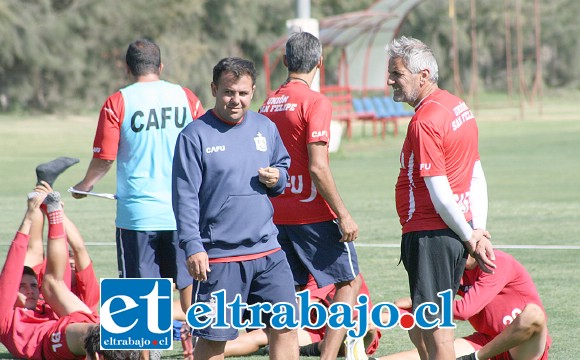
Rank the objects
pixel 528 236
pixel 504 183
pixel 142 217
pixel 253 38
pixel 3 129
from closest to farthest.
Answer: pixel 142 217 < pixel 528 236 < pixel 504 183 < pixel 3 129 < pixel 253 38

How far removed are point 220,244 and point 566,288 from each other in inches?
182

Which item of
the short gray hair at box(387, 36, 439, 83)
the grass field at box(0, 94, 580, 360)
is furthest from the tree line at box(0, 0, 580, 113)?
the short gray hair at box(387, 36, 439, 83)

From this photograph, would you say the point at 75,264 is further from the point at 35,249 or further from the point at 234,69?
the point at 234,69

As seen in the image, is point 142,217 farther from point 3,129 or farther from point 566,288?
point 3,129

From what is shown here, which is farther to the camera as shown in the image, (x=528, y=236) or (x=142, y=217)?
(x=528, y=236)

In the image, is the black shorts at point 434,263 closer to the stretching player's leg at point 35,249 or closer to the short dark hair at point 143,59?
the short dark hair at point 143,59

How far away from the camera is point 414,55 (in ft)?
18.0

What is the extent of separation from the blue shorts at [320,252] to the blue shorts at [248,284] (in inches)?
40.4

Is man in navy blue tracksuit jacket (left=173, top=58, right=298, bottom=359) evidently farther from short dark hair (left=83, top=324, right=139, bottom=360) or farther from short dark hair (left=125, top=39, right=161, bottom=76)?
short dark hair (left=125, top=39, right=161, bottom=76)

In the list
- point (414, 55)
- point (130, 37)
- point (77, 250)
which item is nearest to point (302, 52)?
Answer: point (414, 55)

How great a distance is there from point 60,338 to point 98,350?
2.30 ft

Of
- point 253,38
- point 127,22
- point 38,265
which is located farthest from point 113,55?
point 38,265

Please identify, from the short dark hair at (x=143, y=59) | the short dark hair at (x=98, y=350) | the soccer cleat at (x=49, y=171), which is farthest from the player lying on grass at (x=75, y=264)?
the short dark hair at (x=143, y=59)

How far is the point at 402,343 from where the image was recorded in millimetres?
7414
